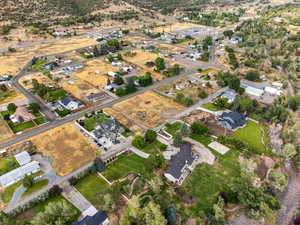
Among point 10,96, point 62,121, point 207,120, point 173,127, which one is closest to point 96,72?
point 10,96

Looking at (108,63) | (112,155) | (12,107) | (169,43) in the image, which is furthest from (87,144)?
(169,43)

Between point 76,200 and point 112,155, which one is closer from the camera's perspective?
point 76,200

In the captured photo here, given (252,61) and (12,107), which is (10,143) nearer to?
(12,107)

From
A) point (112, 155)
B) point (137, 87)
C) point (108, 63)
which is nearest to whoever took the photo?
point (112, 155)

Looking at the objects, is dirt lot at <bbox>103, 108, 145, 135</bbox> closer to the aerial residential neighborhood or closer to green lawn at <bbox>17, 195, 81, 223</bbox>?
the aerial residential neighborhood

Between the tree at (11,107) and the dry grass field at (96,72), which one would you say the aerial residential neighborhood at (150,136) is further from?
the dry grass field at (96,72)

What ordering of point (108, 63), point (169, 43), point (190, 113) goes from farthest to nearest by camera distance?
point (169, 43)
point (108, 63)
point (190, 113)

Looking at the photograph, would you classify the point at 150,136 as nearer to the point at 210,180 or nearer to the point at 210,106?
the point at 210,180
